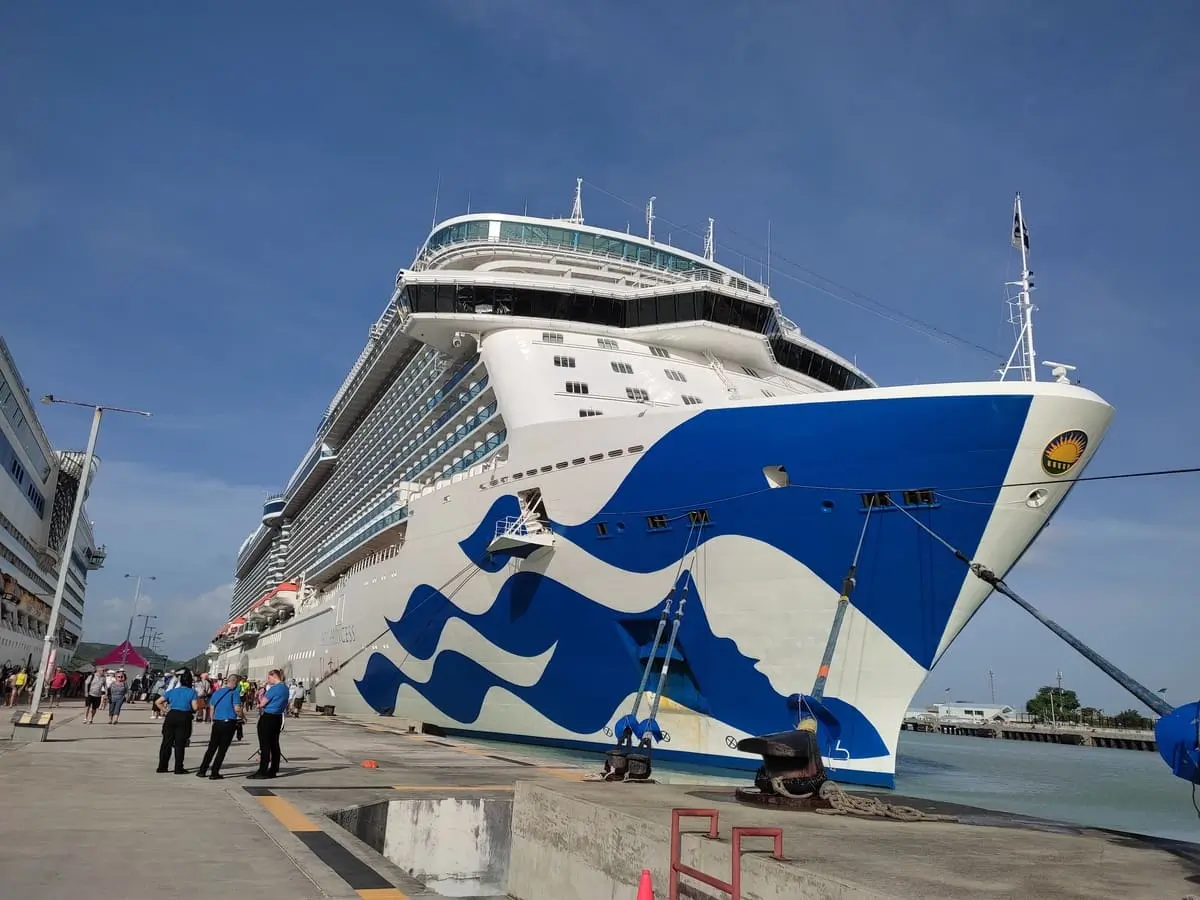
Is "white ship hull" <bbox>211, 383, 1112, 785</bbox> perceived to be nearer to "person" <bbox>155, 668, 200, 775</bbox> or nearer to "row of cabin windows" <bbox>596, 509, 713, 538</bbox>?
"row of cabin windows" <bbox>596, 509, 713, 538</bbox>

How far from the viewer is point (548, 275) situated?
74.8 feet

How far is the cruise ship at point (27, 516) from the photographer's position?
108 feet

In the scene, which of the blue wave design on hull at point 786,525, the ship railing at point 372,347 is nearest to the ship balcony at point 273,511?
the ship railing at point 372,347

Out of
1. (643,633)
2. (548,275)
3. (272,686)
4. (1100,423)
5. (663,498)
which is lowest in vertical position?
(272,686)

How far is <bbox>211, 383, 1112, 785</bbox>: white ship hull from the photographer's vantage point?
1116cm

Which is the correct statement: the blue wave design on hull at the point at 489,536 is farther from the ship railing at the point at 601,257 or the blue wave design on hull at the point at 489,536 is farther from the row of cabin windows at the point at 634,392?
the ship railing at the point at 601,257

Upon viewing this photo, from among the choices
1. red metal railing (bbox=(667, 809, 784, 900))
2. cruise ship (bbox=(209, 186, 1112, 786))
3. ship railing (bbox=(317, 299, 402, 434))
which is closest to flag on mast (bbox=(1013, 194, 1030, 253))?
cruise ship (bbox=(209, 186, 1112, 786))

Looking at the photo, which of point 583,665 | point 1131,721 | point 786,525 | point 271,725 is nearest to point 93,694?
point 271,725

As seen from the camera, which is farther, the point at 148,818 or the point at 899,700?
the point at 899,700

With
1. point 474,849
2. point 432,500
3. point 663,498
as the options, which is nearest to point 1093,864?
point 474,849

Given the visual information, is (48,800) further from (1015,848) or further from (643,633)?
(643,633)

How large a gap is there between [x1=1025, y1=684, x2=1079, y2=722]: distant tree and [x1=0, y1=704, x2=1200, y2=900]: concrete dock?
358 ft

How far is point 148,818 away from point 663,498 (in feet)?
27.1

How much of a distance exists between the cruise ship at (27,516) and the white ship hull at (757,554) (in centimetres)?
1682
